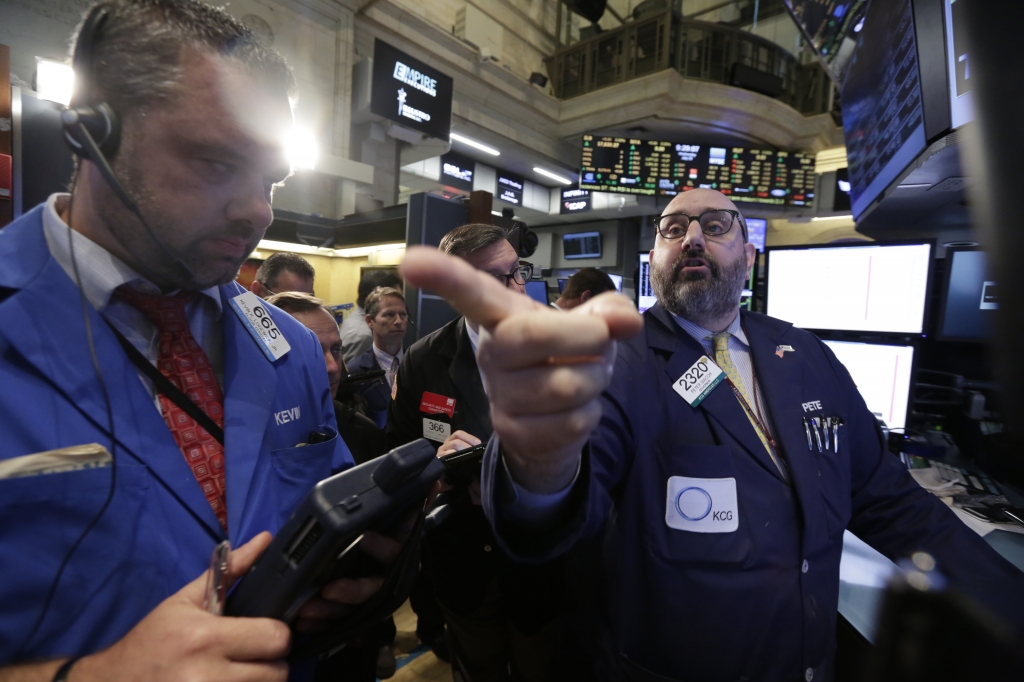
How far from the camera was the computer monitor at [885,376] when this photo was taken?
2.05 meters

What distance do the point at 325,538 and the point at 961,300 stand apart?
271 cm

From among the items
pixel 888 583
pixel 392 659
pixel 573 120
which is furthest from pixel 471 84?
pixel 888 583

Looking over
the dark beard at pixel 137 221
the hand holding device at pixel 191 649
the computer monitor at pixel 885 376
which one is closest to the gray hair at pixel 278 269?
the dark beard at pixel 137 221

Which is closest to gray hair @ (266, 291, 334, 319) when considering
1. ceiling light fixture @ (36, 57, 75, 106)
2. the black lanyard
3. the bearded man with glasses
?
the black lanyard

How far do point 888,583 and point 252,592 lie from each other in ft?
2.24

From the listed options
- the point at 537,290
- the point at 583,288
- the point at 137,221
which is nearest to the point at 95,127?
the point at 137,221

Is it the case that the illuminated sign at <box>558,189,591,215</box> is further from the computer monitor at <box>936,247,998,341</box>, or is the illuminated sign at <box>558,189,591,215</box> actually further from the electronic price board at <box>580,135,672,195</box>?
the computer monitor at <box>936,247,998,341</box>

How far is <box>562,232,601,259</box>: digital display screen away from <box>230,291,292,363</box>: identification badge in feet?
33.2

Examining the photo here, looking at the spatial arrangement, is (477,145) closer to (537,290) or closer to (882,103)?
(537,290)

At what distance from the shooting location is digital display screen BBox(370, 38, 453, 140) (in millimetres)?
5266

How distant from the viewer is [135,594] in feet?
2.07

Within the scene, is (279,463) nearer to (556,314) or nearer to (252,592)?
(252,592)

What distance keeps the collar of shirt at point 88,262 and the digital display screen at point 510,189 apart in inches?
345

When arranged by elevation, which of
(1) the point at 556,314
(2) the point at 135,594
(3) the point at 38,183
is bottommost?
(2) the point at 135,594
